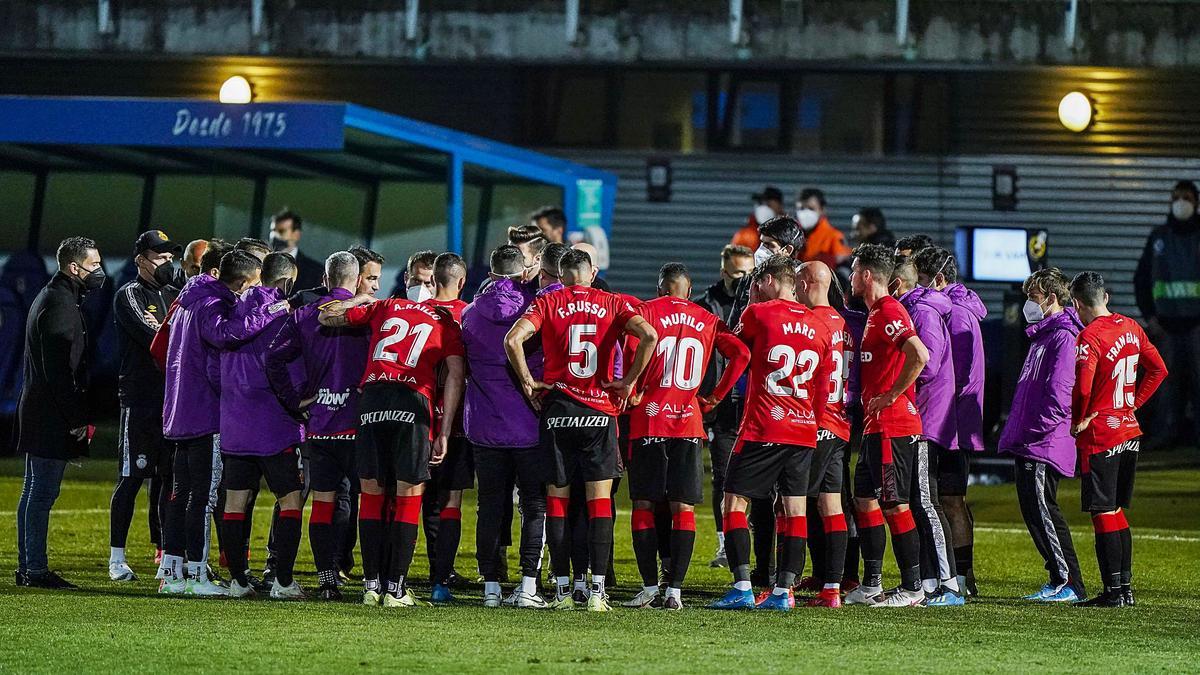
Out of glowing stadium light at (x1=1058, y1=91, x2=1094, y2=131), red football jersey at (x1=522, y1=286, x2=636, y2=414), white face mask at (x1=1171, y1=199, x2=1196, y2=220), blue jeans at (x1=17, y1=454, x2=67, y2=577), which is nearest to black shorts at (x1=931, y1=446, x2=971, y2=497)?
red football jersey at (x1=522, y1=286, x2=636, y2=414)

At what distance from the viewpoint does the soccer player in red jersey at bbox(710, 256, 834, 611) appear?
9.23 meters

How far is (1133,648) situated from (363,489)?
12.1 ft

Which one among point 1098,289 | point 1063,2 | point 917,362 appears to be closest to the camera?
point 917,362

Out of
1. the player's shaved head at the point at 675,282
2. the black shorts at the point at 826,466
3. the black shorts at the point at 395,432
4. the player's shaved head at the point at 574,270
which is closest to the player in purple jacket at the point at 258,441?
the black shorts at the point at 395,432

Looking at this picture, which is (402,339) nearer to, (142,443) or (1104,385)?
(142,443)

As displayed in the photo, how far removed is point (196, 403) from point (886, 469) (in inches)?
137

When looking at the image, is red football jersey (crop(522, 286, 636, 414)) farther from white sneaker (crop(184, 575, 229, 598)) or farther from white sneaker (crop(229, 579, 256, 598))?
white sneaker (crop(184, 575, 229, 598))

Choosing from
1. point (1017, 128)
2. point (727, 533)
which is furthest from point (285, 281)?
point (1017, 128)

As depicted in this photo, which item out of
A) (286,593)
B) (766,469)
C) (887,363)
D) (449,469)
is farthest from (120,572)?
(887,363)

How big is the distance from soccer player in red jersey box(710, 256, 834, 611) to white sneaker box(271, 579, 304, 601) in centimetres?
209

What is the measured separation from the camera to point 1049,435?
32.8ft

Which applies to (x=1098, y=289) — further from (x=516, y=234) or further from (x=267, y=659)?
(x=267, y=659)

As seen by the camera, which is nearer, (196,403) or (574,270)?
(574,270)

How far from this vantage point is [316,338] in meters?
9.44
